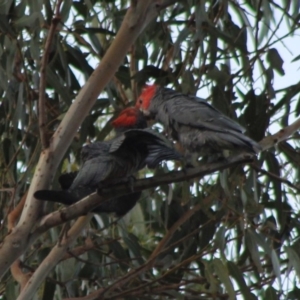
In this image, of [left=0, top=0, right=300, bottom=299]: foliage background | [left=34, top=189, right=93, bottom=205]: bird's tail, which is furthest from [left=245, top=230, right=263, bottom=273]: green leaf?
[left=34, top=189, right=93, bottom=205]: bird's tail

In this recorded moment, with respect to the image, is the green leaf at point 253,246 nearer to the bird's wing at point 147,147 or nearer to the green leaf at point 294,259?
the green leaf at point 294,259

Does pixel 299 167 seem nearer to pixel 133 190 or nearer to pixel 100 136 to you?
pixel 100 136

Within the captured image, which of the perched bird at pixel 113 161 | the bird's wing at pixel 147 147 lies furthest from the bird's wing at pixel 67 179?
the bird's wing at pixel 147 147

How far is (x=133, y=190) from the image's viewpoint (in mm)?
1869

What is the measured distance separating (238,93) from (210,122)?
0.59m

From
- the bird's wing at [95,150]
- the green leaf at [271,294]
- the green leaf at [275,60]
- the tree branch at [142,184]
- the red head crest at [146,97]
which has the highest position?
the green leaf at [275,60]

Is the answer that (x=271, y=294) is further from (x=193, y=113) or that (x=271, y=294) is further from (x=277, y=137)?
(x=193, y=113)

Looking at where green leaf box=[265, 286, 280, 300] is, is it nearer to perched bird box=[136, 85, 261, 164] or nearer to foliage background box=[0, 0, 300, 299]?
foliage background box=[0, 0, 300, 299]

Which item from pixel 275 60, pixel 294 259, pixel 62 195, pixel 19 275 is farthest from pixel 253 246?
pixel 62 195

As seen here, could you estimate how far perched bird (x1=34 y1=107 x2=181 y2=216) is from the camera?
1.84 meters

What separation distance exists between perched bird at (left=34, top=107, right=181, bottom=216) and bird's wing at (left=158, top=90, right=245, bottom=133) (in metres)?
0.14

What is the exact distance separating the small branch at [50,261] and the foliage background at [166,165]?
0.01m

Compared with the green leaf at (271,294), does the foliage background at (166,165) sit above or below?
above

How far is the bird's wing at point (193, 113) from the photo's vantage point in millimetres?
2020
